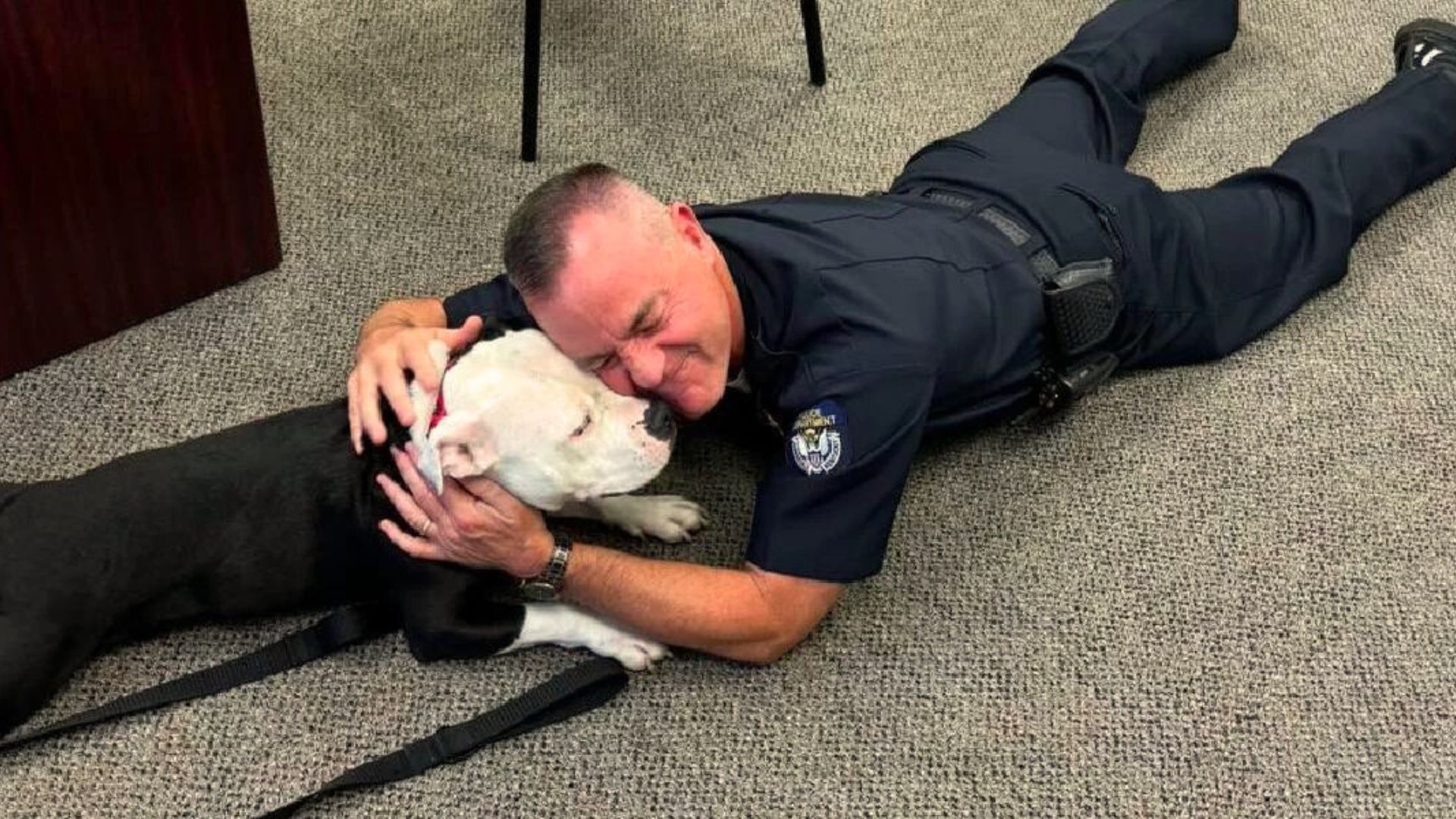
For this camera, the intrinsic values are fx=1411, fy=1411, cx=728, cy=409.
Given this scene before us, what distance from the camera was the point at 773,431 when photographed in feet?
6.46

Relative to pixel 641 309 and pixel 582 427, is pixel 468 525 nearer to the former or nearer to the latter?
pixel 582 427

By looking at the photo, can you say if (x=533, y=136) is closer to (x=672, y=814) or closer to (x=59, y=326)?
(x=59, y=326)

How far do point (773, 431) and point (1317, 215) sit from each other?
100cm

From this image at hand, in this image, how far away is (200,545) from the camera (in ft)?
5.73

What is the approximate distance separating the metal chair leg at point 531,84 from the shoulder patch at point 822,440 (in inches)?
39.7

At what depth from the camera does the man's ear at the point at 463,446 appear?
1.54 m

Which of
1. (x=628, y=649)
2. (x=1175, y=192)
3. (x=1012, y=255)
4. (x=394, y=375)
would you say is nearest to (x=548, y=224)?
(x=394, y=375)

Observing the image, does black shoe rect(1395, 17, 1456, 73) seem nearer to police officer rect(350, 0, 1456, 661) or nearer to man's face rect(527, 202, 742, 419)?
police officer rect(350, 0, 1456, 661)

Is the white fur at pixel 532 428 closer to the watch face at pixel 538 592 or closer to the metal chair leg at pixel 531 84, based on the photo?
the watch face at pixel 538 592

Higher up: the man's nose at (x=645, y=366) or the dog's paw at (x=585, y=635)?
the man's nose at (x=645, y=366)

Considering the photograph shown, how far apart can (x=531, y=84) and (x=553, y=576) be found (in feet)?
3.46

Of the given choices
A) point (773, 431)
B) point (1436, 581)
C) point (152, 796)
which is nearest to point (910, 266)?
point (773, 431)

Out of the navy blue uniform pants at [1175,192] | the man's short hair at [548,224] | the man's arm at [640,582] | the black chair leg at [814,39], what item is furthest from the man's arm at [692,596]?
the black chair leg at [814,39]

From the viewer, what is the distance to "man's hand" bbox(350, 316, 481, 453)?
5.41ft
